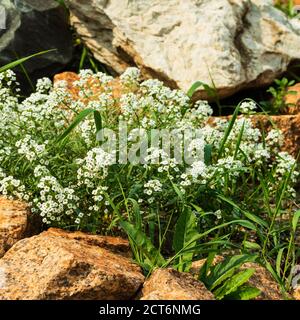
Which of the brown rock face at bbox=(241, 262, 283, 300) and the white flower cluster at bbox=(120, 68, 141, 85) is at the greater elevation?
the white flower cluster at bbox=(120, 68, 141, 85)

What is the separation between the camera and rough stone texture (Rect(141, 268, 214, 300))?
397cm

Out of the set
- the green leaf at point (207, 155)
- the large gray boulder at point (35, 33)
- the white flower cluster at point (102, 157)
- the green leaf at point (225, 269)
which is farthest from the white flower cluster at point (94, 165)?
the large gray boulder at point (35, 33)

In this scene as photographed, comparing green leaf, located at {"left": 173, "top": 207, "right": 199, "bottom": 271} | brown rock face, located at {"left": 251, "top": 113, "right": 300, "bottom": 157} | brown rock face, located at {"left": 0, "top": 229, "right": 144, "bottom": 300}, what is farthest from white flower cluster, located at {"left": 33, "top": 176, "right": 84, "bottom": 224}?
brown rock face, located at {"left": 251, "top": 113, "right": 300, "bottom": 157}

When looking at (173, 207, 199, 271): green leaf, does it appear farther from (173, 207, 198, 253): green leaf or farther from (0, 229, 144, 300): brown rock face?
(0, 229, 144, 300): brown rock face

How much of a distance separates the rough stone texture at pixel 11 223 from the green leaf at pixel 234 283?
1276 mm

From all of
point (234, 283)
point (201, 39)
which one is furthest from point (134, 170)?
point (201, 39)

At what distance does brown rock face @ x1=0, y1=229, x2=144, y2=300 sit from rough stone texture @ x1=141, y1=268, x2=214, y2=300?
0.34 ft

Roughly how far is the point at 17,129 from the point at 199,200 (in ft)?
4.69

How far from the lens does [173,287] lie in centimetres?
404

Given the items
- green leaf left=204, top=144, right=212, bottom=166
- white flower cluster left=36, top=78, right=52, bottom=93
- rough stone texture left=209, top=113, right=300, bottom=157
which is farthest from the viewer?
rough stone texture left=209, top=113, right=300, bottom=157

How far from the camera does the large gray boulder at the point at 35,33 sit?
25.0ft

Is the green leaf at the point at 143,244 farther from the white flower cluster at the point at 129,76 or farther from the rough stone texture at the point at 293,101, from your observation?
the rough stone texture at the point at 293,101
